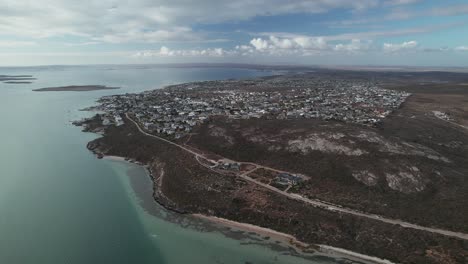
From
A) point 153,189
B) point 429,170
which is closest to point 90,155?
point 153,189

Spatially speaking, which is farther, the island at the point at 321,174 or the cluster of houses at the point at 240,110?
the cluster of houses at the point at 240,110

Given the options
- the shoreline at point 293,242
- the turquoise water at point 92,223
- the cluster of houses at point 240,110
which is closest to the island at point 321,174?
the shoreline at point 293,242

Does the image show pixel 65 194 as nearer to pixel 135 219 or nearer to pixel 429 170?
pixel 135 219

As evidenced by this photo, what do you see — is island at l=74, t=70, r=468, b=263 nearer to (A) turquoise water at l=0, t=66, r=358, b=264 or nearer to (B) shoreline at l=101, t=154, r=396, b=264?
Result: (B) shoreline at l=101, t=154, r=396, b=264

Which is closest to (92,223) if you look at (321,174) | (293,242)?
(293,242)

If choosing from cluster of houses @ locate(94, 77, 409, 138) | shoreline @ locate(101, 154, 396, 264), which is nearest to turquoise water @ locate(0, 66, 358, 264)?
shoreline @ locate(101, 154, 396, 264)

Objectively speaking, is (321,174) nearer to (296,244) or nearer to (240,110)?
(296,244)

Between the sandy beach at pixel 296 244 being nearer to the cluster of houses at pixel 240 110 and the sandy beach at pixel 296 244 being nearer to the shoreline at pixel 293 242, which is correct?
the shoreline at pixel 293 242

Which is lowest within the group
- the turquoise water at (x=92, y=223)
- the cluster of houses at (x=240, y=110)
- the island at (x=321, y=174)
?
the turquoise water at (x=92, y=223)
